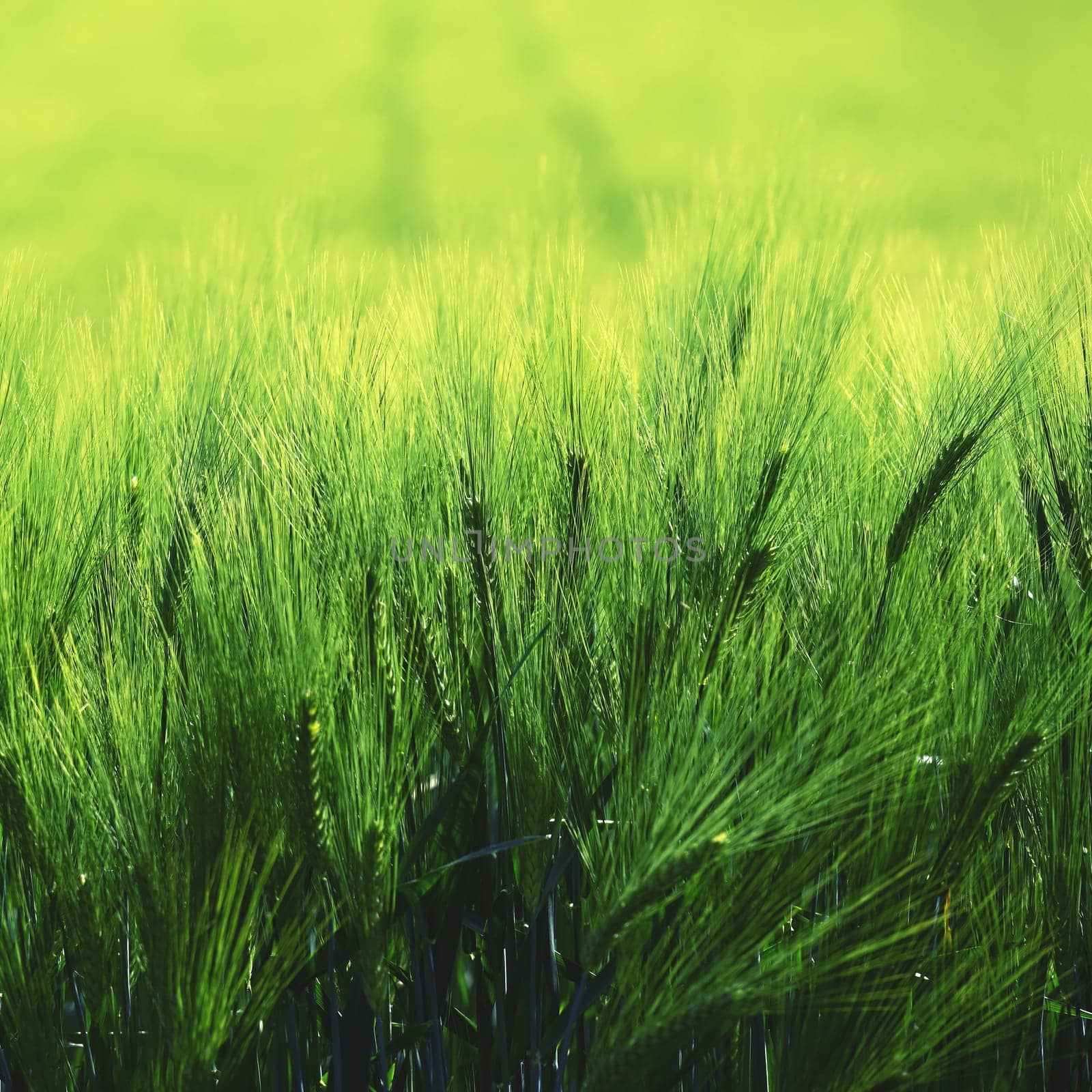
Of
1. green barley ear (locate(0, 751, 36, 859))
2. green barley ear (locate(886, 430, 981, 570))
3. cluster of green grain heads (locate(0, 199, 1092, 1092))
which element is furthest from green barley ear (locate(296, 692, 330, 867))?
green barley ear (locate(886, 430, 981, 570))

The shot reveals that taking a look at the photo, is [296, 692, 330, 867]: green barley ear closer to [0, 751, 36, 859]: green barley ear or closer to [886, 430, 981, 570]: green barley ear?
[0, 751, 36, 859]: green barley ear

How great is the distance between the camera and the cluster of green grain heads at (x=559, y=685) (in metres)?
0.51

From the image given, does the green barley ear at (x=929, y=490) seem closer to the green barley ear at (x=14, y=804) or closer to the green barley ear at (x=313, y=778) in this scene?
the green barley ear at (x=313, y=778)

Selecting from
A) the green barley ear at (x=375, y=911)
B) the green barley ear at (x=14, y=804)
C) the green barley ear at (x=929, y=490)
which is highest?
the green barley ear at (x=929, y=490)

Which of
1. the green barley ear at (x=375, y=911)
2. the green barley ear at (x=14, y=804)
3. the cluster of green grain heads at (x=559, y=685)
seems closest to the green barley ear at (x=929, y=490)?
the cluster of green grain heads at (x=559, y=685)

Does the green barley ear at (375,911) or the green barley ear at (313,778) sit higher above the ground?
the green barley ear at (313,778)

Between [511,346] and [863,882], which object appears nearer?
[863,882]

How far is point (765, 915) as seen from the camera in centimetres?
51

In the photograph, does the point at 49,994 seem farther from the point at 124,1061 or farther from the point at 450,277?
the point at 450,277

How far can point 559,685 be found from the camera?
630mm

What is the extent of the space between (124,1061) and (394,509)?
32 cm

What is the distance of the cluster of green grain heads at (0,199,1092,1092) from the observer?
20.1 inches

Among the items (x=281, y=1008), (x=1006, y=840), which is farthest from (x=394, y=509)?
(x=1006, y=840)

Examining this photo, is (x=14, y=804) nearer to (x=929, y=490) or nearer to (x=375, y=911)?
(x=375, y=911)
